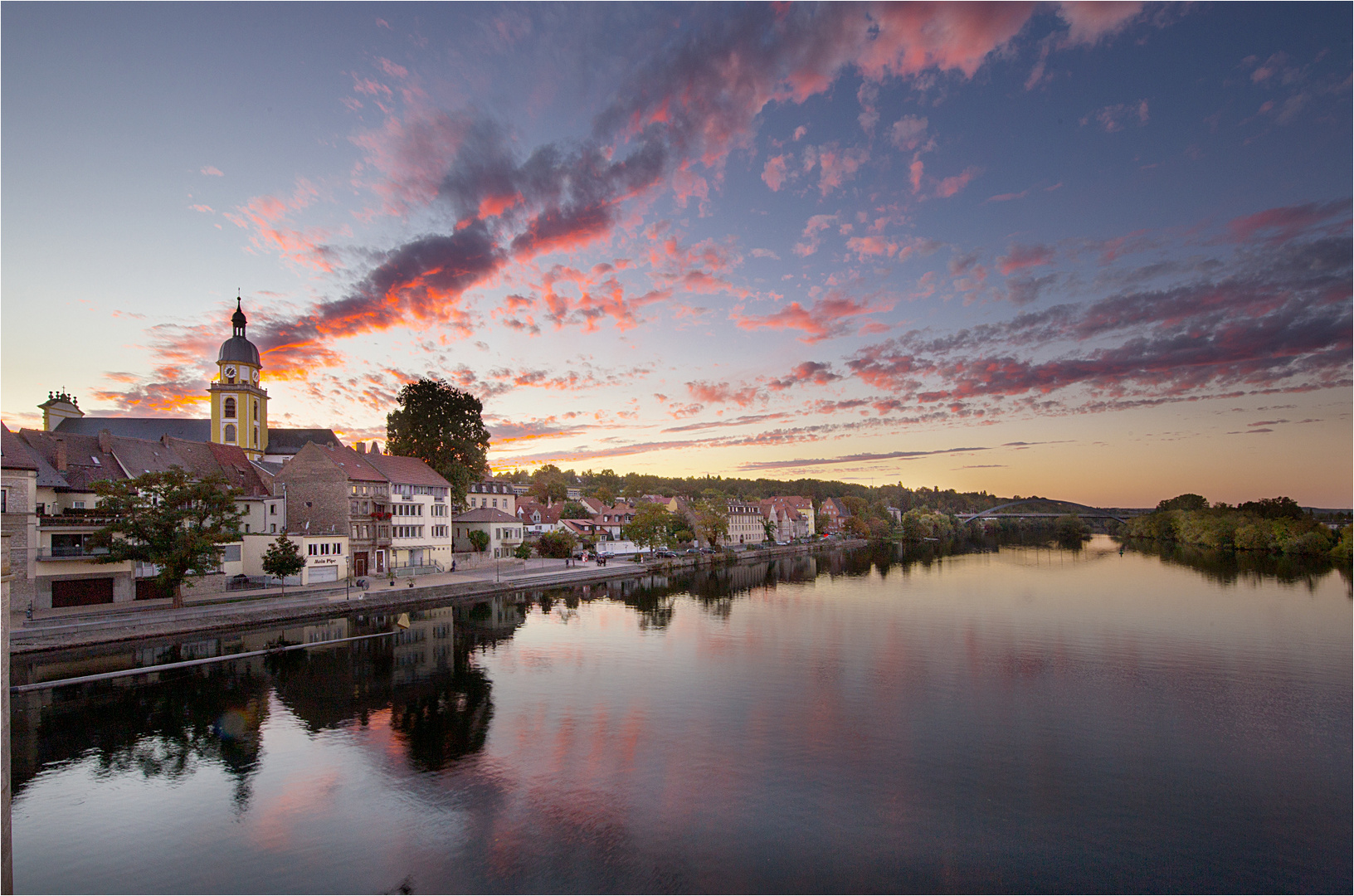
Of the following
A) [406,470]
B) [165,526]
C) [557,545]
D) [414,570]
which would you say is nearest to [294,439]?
[406,470]

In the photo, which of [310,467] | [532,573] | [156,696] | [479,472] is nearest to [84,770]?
[156,696]

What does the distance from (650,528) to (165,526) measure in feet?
144

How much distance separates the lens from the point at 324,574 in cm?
4047

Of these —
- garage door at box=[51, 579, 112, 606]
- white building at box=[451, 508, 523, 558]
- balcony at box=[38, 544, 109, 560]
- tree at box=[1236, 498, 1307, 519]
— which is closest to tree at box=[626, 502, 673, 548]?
white building at box=[451, 508, 523, 558]

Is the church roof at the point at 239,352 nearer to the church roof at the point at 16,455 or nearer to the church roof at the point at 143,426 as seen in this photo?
the church roof at the point at 143,426

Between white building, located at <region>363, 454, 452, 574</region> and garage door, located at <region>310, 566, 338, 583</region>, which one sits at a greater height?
white building, located at <region>363, 454, 452, 574</region>

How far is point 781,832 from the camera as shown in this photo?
12.6 metres

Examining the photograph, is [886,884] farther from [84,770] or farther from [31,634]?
[31,634]

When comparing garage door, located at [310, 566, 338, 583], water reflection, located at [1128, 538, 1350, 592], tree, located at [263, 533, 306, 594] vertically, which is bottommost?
water reflection, located at [1128, 538, 1350, 592]

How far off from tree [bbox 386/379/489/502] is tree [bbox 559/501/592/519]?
21707mm

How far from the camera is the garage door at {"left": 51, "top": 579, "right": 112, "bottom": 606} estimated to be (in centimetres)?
2975

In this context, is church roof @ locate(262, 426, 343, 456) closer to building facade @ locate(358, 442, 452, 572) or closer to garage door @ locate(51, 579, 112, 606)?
building facade @ locate(358, 442, 452, 572)

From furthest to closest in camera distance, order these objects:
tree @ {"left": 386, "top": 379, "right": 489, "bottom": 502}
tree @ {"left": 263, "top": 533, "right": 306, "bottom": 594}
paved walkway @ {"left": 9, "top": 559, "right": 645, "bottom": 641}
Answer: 1. tree @ {"left": 386, "top": 379, "right": 489, "bottom": 502}
2. tree @ {"left": 263, "top": 533, "right": 306, "bottom": 594}
3. paved walkway @ {"left": 9, "top": 559, "right": 645, "bottom": 641}

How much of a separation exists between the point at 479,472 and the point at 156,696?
130ft
